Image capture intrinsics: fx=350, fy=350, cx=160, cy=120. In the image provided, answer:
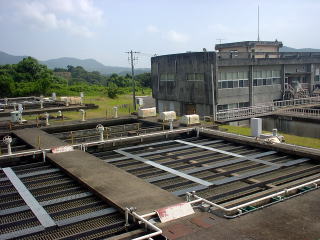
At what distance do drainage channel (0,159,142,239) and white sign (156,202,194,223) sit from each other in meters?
0.69

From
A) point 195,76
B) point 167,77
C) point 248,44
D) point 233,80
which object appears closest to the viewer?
point 233,80

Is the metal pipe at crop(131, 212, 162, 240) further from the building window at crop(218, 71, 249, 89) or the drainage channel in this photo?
the building window at crop(218, 71, 249, 89)

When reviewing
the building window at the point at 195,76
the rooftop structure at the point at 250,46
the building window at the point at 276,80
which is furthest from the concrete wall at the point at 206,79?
the rooftop structure at the point at 250,46

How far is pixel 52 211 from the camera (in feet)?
30.0

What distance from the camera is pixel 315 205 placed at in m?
8.39

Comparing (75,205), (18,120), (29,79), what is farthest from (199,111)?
(29,79)

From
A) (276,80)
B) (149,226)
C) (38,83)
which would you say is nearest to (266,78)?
(276,80)

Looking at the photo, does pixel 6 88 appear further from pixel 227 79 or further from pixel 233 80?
pixel 233 80

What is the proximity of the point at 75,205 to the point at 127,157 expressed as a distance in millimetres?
5456

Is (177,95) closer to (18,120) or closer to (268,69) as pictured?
(268,69)

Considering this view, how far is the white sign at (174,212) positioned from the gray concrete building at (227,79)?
24571mm

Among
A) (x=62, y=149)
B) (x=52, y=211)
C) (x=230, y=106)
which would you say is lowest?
(x=52, y=211)

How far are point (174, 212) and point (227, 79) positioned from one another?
89.0 ft

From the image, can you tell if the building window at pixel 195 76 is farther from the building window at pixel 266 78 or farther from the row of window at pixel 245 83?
the building window at pixel 266 78
